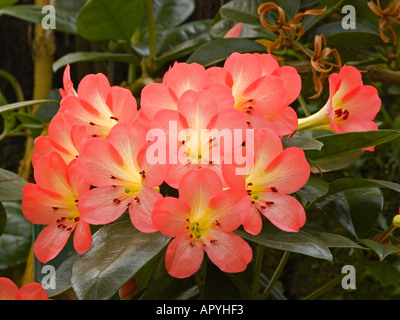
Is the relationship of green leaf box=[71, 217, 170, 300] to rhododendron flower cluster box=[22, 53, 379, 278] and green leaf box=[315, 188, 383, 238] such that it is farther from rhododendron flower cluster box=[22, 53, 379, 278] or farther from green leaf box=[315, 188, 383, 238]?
green leaf box=[315, 188, 383, 238]

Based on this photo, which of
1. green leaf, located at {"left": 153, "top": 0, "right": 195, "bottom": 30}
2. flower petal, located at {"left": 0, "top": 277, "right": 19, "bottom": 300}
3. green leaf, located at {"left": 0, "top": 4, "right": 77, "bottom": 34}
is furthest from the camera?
green leaf, located at {"left": 153, "top": 0, "right": 195, "bottom": 30}

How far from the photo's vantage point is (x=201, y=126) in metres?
0.40

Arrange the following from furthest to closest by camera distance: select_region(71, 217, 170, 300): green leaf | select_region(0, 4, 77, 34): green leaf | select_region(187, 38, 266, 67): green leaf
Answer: select_region(0, 4, 77, 34): green leaf
select_region(187, 38, 266, 67): green leaf
select_region(71, 217, 170, 300): green leaf

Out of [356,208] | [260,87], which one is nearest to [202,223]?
[260,87]

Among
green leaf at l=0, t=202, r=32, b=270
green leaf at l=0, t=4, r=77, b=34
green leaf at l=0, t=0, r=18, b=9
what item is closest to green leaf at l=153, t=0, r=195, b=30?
green leaf at l=0, t=4, r=77, b=34

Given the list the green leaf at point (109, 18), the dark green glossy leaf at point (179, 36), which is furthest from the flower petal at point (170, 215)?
the dark green glossy leaf at point (179, 36)

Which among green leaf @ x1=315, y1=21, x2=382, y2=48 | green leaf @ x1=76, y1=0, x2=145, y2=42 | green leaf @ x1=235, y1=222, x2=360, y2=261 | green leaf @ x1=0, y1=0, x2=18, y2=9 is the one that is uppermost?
green leaf @ x1=0, y1=0, x2=18, y2=9

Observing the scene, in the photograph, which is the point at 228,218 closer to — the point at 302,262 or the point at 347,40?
the point at 347,40

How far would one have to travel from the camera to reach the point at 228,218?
1.26ft

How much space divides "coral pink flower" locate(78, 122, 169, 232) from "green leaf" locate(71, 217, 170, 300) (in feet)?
0.07

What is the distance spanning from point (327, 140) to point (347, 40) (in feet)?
0.93

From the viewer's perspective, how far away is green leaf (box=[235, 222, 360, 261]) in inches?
15.6

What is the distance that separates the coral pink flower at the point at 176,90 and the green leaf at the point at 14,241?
1.69 feet
